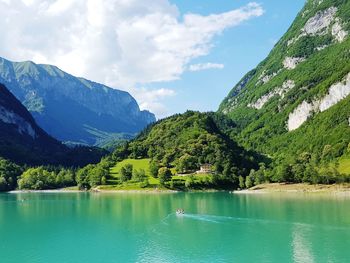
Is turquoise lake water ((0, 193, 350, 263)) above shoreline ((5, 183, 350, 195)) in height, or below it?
below

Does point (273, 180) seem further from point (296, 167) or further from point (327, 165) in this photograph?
point (327, 165)

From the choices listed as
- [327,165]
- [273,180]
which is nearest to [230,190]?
[273,180]

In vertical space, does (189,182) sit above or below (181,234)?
above

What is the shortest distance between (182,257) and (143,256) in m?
5.90

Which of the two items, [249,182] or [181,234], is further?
[249,182]

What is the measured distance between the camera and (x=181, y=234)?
84.6 metres

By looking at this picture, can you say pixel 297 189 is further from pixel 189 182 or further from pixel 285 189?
pixel 189 182

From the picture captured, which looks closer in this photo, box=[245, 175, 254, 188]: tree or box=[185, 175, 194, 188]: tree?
box=[185, 175, 194, 188]: tree

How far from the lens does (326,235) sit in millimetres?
78062

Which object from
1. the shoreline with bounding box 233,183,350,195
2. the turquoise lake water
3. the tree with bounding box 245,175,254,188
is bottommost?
the turquoise lake water

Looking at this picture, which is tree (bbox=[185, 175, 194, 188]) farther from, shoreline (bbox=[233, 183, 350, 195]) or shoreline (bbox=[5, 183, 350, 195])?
shoreline (bbox=[233, 183, 350, 195])

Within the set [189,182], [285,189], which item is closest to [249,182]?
[285,189]

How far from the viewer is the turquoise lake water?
66.5 meters

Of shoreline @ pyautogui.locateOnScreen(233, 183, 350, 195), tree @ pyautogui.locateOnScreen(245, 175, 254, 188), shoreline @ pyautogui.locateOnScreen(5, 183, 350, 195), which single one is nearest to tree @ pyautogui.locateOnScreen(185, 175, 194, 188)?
shoreline @ pyautogui.locateOnScreen(5, 183, 350, 195)
